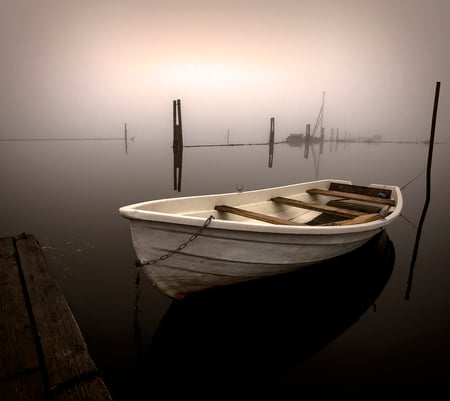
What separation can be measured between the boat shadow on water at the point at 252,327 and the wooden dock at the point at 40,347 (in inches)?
39.2

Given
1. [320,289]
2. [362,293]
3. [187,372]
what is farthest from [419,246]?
[187,372]

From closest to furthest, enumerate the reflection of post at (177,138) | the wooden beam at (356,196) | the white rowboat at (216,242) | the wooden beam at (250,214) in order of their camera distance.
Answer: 1. the white rowboat at (216,242)
2. the wooden beam at (250,214)
3. the wooden beam at (356,196)
4. the reflection of post at (177,138)

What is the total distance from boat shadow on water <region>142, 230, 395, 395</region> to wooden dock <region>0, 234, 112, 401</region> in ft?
3.27

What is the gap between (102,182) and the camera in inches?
571

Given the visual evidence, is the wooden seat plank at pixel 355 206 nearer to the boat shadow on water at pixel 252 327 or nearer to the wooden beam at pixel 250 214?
the boat shadow on water at pixel 252 327

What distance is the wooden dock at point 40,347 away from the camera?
2051 millimetres

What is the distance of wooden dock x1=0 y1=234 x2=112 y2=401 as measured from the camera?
2051 millimetres

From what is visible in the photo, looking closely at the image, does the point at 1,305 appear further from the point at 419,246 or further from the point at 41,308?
the point at 419,246

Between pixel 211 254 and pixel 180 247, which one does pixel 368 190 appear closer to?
pixel 211 254

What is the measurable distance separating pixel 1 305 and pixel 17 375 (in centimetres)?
109

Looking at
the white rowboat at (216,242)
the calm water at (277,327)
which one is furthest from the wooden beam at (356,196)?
the white rowboat at (216,242)

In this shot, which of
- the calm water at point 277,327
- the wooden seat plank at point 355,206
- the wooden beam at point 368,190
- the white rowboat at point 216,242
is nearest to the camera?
the calm water at point 277,327

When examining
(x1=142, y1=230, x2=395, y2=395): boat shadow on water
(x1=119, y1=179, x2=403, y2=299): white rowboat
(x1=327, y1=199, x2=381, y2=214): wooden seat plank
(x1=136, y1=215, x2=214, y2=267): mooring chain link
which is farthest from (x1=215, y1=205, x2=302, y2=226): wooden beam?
(x1=327, y1=199, x2=381, y2=214): wooden seat plank

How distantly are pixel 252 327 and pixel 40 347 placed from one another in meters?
2.29
